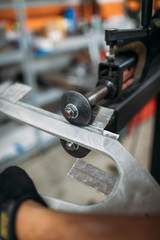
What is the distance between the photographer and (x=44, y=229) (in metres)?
0.32

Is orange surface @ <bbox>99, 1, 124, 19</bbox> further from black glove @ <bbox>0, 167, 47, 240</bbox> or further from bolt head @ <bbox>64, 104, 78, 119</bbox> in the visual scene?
black glove @ <bbox>0, 167, 47, 240</bbox>

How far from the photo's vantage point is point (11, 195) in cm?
39

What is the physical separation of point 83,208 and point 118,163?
105mm

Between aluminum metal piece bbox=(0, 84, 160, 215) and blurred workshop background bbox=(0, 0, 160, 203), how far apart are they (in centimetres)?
91

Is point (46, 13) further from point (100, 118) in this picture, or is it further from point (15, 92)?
point (100, 118)

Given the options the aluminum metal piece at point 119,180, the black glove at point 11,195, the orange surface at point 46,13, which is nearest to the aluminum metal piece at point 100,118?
the aluminum metal piece at point 119,180

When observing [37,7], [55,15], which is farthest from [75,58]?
[37,7]

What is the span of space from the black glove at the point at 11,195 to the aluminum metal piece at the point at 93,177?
9 centimetres

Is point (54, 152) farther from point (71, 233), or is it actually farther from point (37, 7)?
point (71, 233)

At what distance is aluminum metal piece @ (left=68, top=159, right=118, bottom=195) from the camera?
422 mm

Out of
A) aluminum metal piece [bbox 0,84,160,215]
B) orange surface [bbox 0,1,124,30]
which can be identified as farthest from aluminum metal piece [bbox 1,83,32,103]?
orange surface [bbox 0,1,124,30]

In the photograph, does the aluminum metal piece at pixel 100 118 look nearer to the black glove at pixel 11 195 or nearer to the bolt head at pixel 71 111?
the bolt head at pixel 71 111

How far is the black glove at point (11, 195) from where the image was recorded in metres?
0.34

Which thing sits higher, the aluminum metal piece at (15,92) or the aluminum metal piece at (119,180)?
the aluminum metal piece at (15,92)
